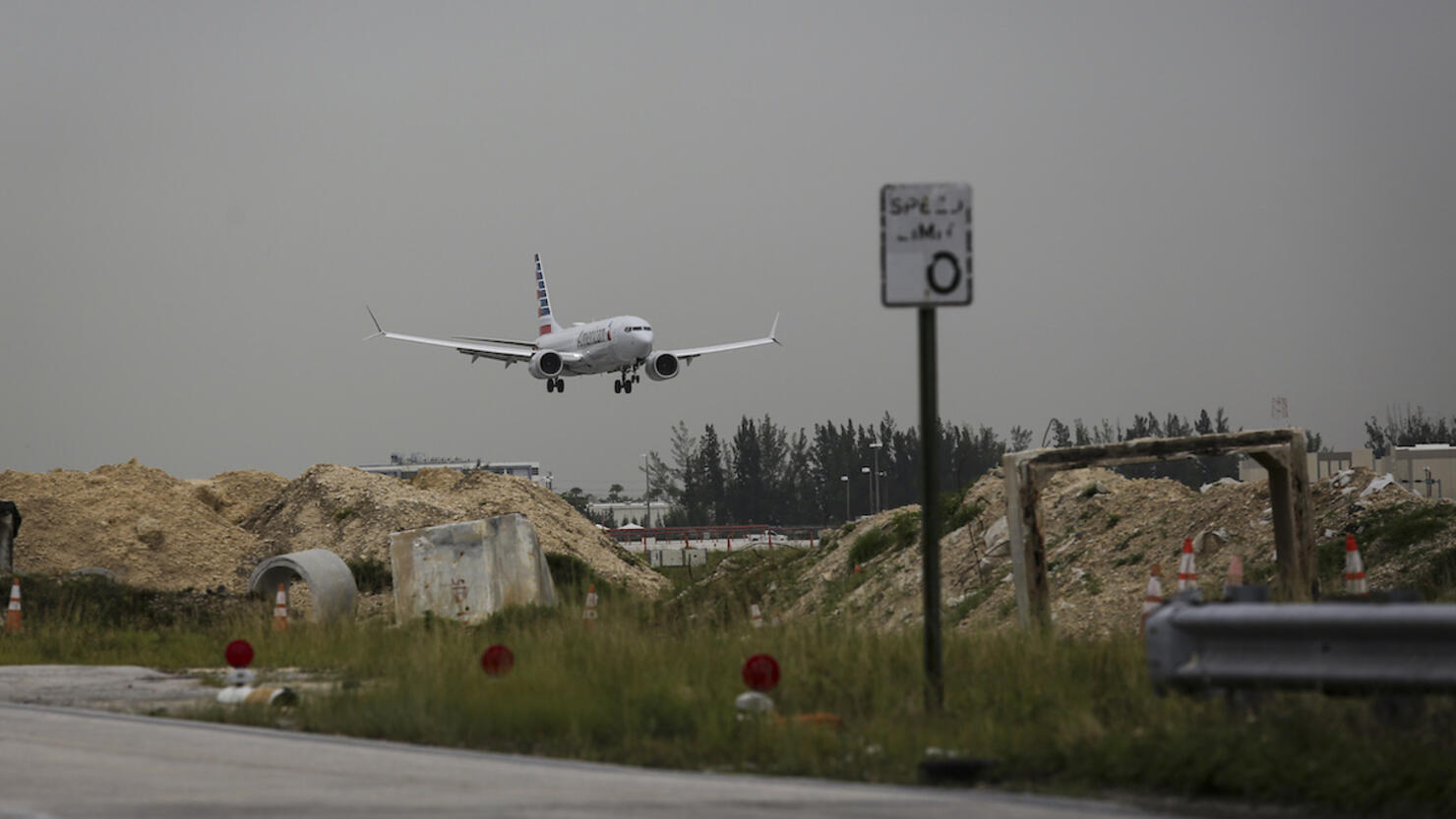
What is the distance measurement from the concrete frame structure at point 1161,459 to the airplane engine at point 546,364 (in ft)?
147

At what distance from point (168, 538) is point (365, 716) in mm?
30891

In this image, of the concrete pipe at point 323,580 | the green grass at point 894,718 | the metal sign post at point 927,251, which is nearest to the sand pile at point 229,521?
the concrete pipe at point 323,580

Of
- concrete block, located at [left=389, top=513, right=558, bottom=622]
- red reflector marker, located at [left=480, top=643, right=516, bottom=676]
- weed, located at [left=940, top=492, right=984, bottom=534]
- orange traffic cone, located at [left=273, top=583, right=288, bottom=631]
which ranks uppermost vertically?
weed, located at [left=940, top=492, right=984, bottom=534]

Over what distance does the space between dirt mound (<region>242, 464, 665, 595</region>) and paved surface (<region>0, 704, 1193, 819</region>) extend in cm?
2796

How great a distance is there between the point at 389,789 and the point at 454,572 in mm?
17707

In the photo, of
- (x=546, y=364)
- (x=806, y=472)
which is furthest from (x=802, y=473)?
(x=546, y=364)

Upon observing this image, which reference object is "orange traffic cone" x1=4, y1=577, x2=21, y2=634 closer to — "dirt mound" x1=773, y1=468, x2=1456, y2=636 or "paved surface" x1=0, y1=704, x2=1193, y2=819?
"dirt mound" x1=773, y1=468, x2=1456, y2=636

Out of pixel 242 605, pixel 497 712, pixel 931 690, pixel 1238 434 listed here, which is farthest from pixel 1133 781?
pixel 242 605

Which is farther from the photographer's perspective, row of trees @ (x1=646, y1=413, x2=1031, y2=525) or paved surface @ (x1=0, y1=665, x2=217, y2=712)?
row of trees @ (x1=646, y1=413, x2=1031, y2=525)

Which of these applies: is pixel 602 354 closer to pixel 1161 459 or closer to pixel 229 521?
pixel 229 521

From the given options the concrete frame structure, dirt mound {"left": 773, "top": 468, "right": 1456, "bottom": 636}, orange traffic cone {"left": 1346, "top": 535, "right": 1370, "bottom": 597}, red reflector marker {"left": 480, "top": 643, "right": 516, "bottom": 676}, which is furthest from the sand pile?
red reflector marker {"left": 480, "top": 643, "right": 516, "bottom": 676}

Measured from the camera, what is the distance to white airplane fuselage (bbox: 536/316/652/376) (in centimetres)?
6153

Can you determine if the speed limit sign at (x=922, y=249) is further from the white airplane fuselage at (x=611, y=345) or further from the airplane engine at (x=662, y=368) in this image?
the white airplane fuselage at (x=611, y=345)

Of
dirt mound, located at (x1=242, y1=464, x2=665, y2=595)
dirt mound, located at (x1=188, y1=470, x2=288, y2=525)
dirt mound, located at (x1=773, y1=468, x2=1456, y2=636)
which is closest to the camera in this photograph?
dirt mound, located at (x1=773, y1=468, x2=1456, y2=636)
